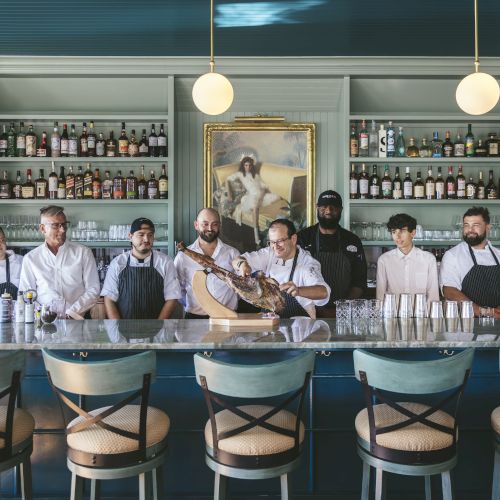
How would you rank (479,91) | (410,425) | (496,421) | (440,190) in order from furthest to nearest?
(440,190) < (479,91) < (496,421) < (410,425)

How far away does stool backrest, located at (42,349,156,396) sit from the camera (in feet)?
7.04

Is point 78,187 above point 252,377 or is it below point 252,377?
above

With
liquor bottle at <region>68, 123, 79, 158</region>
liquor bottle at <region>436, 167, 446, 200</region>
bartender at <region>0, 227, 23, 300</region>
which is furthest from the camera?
liquor bottle at <region>436, 167, 446, 200</region>

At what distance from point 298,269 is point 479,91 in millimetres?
1538

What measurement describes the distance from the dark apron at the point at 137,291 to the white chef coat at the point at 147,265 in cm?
3

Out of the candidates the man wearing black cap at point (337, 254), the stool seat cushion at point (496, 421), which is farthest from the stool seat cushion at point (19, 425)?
the man wearing black cap at point (337, 254)

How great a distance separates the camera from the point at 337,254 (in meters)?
4.71

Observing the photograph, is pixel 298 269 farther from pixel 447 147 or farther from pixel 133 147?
pixel 447 147

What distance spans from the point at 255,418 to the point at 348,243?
270cm

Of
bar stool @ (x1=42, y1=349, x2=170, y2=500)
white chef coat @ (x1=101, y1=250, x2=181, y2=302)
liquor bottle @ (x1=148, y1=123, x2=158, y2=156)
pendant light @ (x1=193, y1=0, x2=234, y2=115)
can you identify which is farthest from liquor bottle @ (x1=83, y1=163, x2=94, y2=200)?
bar stool @ (x1=42, y1=349, x2=170, y2=500)

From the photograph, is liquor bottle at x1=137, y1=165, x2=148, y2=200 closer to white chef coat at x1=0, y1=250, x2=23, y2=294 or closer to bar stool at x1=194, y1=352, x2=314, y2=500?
white chef coat at x1=0, y1=250, x2=23, y2=294

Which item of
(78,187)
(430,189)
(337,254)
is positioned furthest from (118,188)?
(430,189)

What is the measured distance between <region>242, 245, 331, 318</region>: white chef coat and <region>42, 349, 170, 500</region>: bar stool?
65.0 inches

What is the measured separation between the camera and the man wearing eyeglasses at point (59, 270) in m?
4.02
